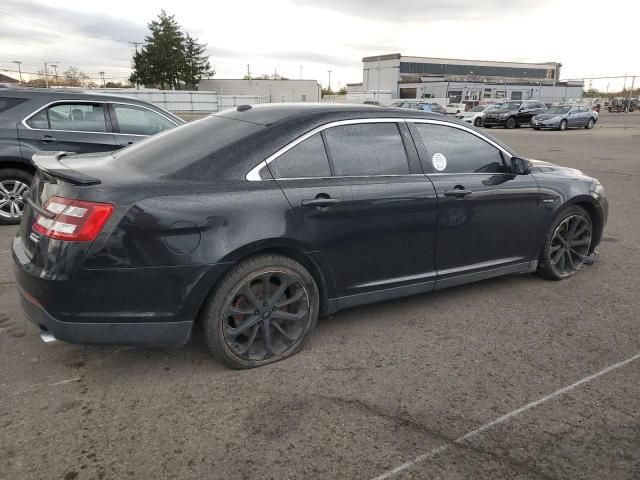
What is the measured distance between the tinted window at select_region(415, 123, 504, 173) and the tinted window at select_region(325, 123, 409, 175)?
0.25m

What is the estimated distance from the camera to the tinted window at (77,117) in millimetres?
6441

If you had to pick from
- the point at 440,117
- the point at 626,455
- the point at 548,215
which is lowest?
the point at 626,455

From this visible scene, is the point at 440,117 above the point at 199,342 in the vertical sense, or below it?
above

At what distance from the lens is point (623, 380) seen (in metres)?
3.11

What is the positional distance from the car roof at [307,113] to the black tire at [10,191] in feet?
12.4

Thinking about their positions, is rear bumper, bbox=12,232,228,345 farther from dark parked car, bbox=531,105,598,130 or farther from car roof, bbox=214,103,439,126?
dark parked car, bbox=531,105,598,130

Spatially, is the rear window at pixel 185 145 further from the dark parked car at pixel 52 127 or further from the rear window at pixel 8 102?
the rear window at pixel 8 102

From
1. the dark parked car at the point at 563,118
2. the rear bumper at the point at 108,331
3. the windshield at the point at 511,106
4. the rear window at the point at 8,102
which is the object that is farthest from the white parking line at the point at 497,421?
the windshield at the point at 511,106

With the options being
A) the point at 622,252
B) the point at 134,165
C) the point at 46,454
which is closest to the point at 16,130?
the point at 134,165

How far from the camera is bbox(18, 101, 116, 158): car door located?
6.26 metres

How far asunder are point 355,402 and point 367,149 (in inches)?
66.9

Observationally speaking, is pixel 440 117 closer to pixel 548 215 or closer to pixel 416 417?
pixel 548 215

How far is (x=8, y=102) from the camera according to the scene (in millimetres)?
6227

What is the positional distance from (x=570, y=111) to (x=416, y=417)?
30846 millimetres
